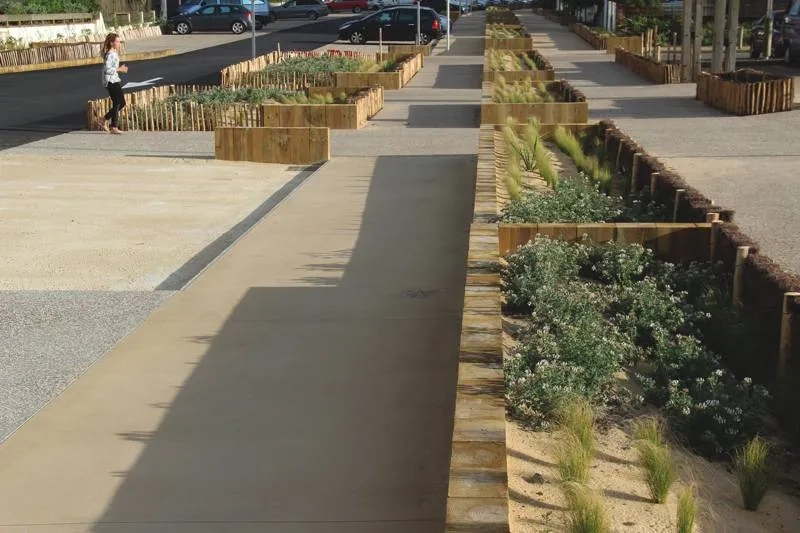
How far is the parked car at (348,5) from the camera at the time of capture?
86188 mm

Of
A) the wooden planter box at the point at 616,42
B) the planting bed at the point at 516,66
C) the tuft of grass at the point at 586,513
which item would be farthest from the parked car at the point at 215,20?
the tuft of grass at the point at 586,513

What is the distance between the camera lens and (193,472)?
227 inches

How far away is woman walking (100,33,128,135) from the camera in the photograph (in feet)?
64.7

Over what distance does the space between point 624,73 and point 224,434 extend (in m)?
26.3

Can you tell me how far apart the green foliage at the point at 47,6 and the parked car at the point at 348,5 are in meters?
32.6

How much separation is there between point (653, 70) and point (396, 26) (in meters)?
19.8

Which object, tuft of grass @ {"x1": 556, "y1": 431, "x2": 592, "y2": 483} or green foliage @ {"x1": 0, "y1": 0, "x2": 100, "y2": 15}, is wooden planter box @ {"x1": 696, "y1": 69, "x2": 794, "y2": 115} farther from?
green foliage @ {"x1": 0, "y1": 0, "x2": 100, "y2": 15}

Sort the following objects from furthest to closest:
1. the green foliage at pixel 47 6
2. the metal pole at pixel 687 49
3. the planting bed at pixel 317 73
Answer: the green foliage at pixel 47 6
the metal pole at pixel 687 49
the planting bed at pixel 317 73

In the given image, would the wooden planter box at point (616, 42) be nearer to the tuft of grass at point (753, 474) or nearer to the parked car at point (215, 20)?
the parked car at point (215, 20)

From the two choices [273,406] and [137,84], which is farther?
[137,84]

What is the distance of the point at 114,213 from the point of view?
41.4 feet

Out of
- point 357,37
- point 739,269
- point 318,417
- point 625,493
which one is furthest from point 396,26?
point 625,493

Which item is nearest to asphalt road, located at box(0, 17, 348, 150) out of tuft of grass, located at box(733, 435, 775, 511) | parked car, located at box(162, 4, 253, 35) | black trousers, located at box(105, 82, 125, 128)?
black trousers, located at box(105, 82, 125, 128)

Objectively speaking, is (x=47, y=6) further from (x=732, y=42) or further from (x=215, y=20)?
(x=732, y=42)
